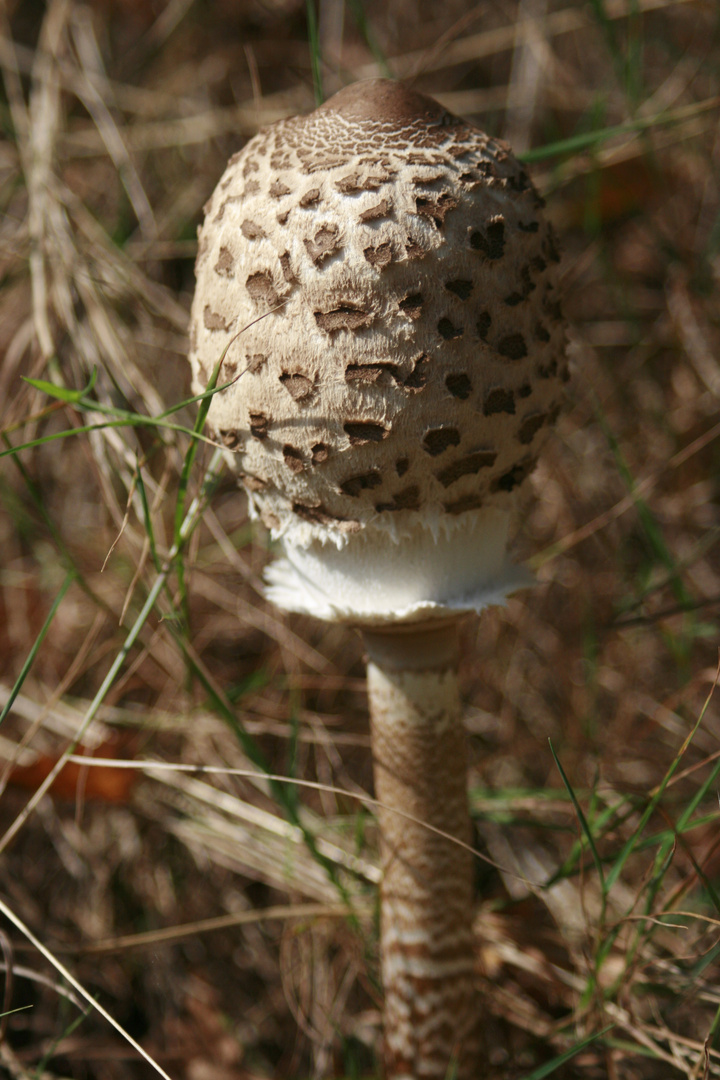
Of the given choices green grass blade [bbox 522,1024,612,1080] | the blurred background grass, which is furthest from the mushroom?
green grass blade [bbox 522,1024,612,1080]

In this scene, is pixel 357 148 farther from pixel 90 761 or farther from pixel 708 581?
pixel 708 581

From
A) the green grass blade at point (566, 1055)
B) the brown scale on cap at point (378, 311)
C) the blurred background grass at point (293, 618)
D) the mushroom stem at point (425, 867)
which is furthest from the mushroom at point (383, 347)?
the green grass blade at point (566, 1055)

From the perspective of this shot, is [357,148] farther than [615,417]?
No

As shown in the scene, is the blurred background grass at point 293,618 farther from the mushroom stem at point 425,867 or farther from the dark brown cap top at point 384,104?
the dark brown cap top at point 384,104

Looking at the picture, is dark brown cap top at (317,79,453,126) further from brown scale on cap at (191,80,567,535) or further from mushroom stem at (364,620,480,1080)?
mushroom stem at (364,620,480,1080)

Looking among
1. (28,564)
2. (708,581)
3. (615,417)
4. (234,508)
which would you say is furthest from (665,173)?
(28,564)

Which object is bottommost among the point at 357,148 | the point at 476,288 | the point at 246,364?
the point at 246,364
